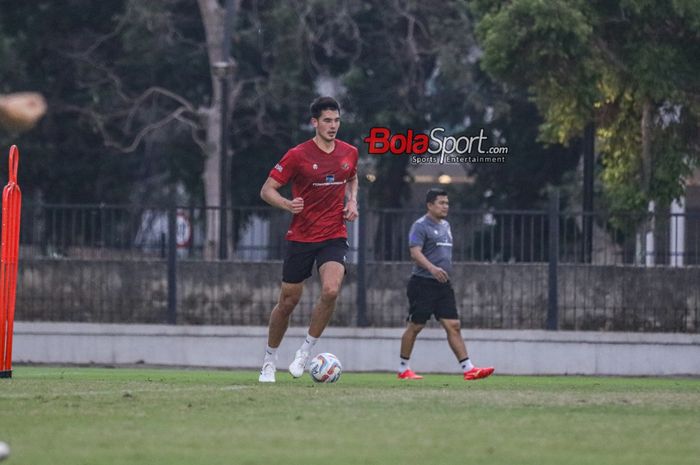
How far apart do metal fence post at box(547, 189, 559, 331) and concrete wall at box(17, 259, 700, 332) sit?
0.41 ft

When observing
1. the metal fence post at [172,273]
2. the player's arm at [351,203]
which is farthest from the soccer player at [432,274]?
the metal fence post at [172,273]

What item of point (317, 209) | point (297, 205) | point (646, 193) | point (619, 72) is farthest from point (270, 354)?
point (646, 193)

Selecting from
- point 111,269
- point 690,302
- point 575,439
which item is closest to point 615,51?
point 690,302

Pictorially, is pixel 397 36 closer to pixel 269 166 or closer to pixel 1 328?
pixel 269 166

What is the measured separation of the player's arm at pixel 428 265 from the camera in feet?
49.8

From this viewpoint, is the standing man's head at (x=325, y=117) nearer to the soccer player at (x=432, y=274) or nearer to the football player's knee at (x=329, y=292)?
the football player's knee at (x=329, y=292)

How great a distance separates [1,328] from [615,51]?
35.3 ft

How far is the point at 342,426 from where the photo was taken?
8133mm

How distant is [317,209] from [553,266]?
26.8 ft

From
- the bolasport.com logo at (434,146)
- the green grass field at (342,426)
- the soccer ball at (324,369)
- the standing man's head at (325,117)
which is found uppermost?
the bolasport.com logo at (434,146)

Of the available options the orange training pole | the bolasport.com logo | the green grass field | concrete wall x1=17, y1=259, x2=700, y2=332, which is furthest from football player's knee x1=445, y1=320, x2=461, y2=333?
the bolasport.com logo

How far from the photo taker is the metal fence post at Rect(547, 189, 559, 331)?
64.3 ft

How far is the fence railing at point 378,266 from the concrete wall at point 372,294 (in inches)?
0.5

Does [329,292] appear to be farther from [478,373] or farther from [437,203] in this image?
[437,203]
